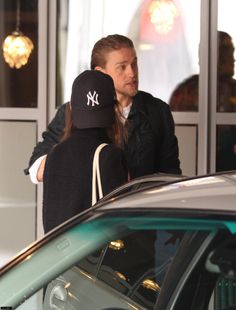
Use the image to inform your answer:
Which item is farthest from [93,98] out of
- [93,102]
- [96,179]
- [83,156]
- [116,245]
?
[116,245]

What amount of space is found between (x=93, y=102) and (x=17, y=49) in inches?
128

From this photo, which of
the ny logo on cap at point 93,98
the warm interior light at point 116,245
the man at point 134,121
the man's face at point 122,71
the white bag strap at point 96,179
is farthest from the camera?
the man's face at point 122,71

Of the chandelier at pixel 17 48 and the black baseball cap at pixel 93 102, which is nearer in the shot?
the black baseball cap at pixel 93 102

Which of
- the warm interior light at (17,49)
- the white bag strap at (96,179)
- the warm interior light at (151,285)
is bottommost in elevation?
the warm interior light at (151,285)

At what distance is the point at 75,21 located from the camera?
7160 millimetres

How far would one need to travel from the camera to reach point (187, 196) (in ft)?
8.41

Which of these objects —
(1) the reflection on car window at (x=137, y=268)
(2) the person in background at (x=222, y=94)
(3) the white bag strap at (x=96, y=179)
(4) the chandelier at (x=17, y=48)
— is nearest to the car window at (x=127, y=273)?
(1) the reflection on car window at (x=137, y=268)

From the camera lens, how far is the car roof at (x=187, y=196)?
2.46m

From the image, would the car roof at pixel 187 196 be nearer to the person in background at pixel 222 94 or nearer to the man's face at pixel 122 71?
the man's face at pixel 122 71

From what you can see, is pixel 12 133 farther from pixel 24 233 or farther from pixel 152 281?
pixel 152 281

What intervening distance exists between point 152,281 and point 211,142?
12.8 feet

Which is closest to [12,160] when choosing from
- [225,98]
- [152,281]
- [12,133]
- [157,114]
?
[12,133]

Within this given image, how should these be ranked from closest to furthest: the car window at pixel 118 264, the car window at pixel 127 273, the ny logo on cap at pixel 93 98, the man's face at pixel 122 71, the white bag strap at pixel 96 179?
the car window at pixel 118 264 < the car window at pixel 127 273 < the white bag strap at pixel 96 179 < the ny logo on cap at pixel 93 98 < the man's face at pixel 122 71

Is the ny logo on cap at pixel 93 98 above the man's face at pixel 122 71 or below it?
below
